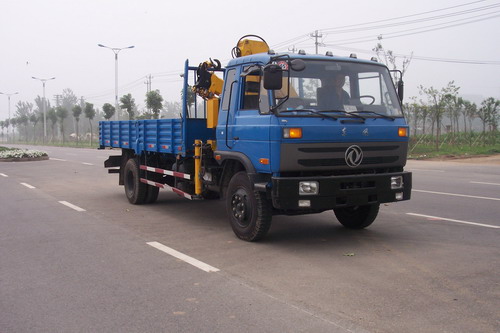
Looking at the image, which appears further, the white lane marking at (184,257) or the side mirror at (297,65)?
the side mirror at (297,65)

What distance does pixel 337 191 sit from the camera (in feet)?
20.4

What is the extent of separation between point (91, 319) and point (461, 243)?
15.7 ft

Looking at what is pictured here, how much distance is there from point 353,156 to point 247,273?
2.09 m

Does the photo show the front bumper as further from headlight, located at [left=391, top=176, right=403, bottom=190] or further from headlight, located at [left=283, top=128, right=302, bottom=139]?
headlight, located at [left=283, top=128, right=302, bottom=139]

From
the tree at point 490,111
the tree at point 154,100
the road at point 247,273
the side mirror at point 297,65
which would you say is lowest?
the road at point 247,273

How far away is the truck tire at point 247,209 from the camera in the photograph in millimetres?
6496

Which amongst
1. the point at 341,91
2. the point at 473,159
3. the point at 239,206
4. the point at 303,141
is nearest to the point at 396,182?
the point at 341,91

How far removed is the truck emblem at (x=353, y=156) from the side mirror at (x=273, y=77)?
Result: 3.95 feet

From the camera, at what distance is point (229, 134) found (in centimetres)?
707

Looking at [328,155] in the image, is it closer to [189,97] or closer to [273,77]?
[273,77]

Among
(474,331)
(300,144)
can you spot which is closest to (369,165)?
(300,144)

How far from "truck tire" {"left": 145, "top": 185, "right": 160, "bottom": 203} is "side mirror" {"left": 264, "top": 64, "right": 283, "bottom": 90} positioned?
506 cm

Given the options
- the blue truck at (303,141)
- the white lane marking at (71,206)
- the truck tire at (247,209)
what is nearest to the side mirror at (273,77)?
the blue truck at (303,141)

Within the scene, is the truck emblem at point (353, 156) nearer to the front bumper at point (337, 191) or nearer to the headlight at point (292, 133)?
the front bumper at point (337, 191)
